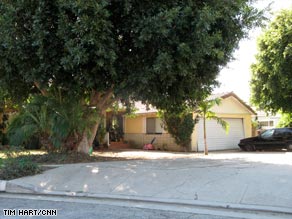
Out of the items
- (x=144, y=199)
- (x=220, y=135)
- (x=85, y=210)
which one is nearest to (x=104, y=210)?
(x=85, y=210)

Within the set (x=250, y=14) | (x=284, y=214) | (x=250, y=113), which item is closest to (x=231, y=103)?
(x=250, y=113)

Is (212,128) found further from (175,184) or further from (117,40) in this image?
(175,184)

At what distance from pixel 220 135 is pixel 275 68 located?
5.69 meters

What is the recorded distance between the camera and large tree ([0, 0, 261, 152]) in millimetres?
9594

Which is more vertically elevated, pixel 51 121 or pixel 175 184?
pixel 51 121

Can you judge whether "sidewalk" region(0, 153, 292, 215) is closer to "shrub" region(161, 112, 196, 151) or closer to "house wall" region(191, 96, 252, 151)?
"shrub" region(161, 112, 196, 151)

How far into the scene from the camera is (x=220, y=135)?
24.3m

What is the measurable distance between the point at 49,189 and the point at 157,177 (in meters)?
2.67

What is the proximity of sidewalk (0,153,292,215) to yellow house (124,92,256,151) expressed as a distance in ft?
40.9

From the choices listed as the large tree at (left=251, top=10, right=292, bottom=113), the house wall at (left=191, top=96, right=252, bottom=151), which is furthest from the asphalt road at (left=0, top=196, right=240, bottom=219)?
the house wall at (left=191, top=96, right=252, bottom=151)

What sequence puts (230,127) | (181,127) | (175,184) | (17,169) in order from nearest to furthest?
(175,184), (17,169), (181,127), (230,127)

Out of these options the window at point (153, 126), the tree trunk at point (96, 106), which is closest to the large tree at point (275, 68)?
the window at point (153, 126)

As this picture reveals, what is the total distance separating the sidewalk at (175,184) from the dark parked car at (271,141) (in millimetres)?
12061

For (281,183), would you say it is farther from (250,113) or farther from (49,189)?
(250,113)
